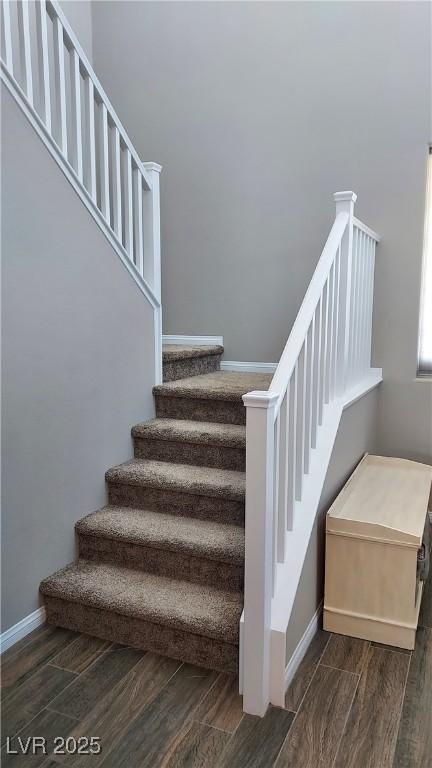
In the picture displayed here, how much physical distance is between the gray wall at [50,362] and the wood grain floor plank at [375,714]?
1350 millimetres

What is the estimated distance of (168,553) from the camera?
2.47 metres

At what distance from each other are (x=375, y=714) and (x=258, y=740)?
1.40 feet

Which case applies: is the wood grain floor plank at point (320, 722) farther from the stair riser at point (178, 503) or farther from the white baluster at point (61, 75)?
the white baluster at point (61, 75)

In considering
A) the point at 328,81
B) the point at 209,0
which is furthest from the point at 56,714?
the point at 209,0

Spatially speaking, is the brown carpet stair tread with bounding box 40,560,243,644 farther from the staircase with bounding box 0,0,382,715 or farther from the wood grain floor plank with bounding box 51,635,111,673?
the wood grain floor plank with bounding box 51,635,111,673

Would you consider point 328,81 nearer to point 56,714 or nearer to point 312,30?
point 312,30

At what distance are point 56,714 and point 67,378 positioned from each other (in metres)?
1.29

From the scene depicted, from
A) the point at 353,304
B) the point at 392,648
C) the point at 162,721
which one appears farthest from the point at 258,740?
the point at 353,304

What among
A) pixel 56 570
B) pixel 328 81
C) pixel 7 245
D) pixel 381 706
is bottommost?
pixel 381 706

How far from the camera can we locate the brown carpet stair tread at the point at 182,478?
2.58 m

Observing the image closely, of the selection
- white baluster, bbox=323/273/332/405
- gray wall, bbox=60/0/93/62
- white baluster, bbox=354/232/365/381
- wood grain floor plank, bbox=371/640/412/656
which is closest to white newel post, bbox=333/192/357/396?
white baluster, bbox=323/273/332/405

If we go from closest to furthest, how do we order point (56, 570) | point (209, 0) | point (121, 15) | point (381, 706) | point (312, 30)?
point (381, 706), point (56, 570), point (312, 30), point (209, 0), point (121, 15)

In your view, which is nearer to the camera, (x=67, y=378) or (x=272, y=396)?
(x=272, y=396)

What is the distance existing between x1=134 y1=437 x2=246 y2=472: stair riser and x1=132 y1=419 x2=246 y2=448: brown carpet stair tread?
0.03 metres
